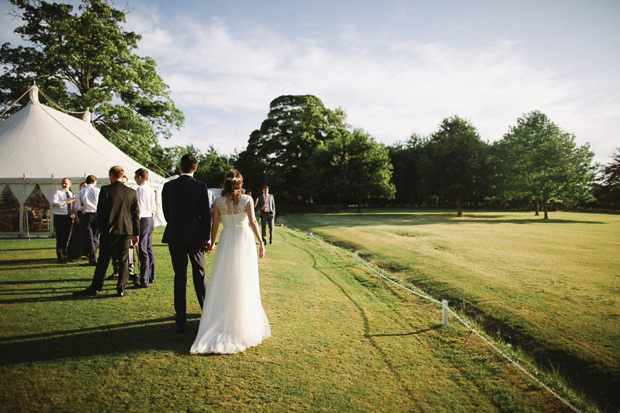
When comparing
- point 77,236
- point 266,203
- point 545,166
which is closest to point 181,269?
point 77,236

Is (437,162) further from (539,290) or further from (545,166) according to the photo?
(539,290)

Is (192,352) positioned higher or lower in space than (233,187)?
lower

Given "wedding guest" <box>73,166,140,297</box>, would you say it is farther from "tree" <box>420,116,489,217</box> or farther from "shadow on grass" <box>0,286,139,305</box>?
"tree" <box>420,116,489,217</box>

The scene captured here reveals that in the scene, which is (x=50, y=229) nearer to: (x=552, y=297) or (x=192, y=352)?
(x=192, y=352)

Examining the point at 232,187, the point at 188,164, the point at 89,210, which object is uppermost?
the point at 188,164

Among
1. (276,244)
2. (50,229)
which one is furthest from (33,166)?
(276,244)

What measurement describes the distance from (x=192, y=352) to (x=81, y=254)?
6871 mm

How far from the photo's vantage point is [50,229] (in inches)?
527

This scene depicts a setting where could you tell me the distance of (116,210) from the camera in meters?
5.68

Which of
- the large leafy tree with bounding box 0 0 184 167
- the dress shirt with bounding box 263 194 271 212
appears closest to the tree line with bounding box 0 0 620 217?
the large leafy tree with bounding box 0 0 184 167

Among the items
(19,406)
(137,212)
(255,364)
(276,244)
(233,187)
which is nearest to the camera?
(19,406)

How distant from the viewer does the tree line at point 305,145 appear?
71.6 ft

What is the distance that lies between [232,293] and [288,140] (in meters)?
42.1

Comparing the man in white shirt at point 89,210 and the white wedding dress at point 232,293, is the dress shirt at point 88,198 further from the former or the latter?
the white wedding dress at point 232,293
